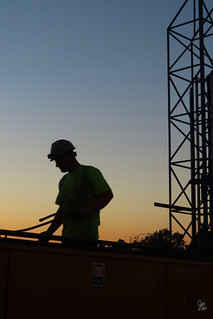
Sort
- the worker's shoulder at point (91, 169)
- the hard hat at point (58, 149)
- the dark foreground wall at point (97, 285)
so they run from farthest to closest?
the hard hat at point (58, 149)
the worker's shoulder at point (91, 169)
the dark foreground wall at point (97, 285)

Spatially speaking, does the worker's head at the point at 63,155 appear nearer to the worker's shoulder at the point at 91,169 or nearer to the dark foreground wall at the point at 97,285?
the worker's shoulder at the point at 91,169

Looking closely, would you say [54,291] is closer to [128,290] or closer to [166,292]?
[128,290]

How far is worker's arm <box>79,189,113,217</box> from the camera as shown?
4.17m

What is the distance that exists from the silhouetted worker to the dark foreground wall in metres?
0.85

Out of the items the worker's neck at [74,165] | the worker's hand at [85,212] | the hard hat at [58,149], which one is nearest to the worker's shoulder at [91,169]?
the worker's neck at [74,165]

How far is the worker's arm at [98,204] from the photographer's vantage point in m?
4.17

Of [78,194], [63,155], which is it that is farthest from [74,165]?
[78,194]

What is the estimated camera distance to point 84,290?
3016 millimetres

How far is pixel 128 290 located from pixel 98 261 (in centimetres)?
31

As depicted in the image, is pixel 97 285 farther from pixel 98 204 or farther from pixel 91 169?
→ pixel 91 169

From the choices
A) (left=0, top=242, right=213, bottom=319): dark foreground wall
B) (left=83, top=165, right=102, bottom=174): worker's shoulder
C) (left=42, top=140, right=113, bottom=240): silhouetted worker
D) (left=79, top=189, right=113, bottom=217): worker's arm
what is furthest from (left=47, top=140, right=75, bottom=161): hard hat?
(left=0, top=242, right=213, bottom=319): dark foreground wall

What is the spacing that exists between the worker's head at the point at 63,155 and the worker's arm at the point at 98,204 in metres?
0.45

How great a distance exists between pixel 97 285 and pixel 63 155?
165cm

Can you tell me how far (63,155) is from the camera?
4.54m
